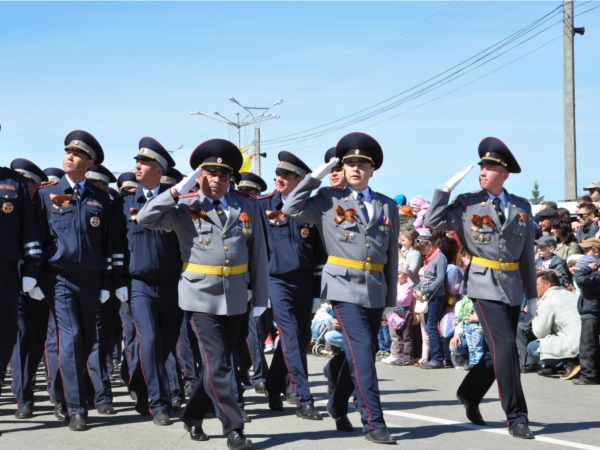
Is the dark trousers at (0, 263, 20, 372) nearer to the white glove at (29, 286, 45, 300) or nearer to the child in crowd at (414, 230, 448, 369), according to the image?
the white glove at (29, 286, 45, 300)

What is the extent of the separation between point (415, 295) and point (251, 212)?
236 inches

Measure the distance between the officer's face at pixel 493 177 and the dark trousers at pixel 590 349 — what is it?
11.6 feet

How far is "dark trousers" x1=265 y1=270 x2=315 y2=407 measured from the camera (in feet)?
29.9

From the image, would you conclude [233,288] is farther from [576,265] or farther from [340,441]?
[576,265]

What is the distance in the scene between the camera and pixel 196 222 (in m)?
7.57

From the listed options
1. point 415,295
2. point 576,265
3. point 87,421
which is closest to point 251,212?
point 87,421

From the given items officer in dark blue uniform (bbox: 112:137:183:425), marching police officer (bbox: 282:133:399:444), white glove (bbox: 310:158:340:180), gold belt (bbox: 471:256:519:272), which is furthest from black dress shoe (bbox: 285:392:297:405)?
white glove (bbox: 310:158:340:180)

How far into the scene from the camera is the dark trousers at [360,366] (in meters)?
7.52

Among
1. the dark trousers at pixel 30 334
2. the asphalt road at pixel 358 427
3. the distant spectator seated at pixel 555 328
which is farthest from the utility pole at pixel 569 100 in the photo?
the dark trousers at pixel 30 334

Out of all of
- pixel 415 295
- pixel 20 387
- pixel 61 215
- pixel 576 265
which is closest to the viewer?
pixel 61 215

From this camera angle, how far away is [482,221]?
26.7 ft

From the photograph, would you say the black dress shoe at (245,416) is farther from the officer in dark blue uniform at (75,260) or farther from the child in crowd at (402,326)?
the child in crowd at (402,326)

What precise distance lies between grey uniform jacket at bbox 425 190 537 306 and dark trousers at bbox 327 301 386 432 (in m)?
0.86

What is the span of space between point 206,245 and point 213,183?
1.59 ft
